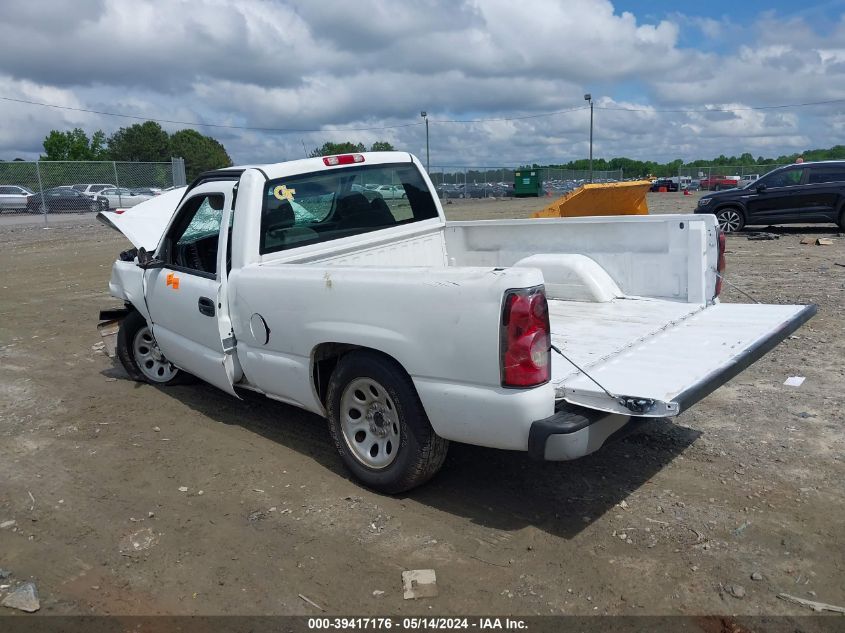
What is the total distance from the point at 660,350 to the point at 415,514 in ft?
5.36

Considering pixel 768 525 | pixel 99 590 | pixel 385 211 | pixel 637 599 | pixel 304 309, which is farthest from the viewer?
pixel 385 211

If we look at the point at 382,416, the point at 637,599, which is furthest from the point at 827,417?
the point at 382,416

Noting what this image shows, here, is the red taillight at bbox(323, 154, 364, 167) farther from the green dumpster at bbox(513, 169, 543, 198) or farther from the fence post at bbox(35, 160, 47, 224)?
the green dumpster at bbox(513, 169, 543, 198)

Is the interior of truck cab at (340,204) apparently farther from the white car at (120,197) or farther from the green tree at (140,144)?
the green tree at (140,144)

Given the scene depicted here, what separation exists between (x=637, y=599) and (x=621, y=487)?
Answer: 1111 millimetres

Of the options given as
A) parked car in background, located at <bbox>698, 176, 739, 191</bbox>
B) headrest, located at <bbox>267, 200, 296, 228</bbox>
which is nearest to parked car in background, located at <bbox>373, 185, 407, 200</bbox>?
headrest, located at <bbox>267, 200, 296, 228</bbox>

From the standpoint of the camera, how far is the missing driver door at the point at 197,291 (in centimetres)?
493

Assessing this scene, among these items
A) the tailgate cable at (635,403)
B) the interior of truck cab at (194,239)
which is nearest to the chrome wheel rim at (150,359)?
the interior of truck cab at (194,239)

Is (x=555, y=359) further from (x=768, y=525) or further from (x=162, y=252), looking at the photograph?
(x=162, y=252)

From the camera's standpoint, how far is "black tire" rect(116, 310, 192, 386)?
6375 mm

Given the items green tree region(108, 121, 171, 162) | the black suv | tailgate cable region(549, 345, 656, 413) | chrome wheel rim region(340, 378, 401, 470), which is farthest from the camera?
green tree region(108, 121, 171, 162)

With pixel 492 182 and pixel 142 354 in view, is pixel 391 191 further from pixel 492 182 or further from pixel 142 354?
pixel 492 182

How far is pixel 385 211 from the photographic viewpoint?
5.72 meters

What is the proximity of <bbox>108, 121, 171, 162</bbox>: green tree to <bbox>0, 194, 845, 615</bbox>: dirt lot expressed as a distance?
2672 inches
